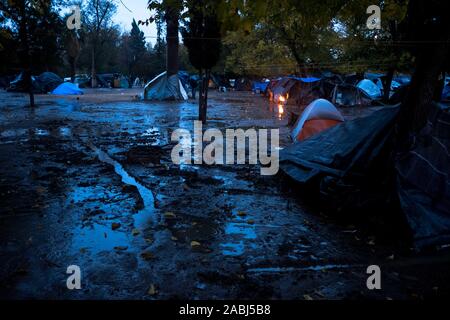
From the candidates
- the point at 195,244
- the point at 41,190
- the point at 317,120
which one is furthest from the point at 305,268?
the point at 317,120

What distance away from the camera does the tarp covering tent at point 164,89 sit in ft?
99.8

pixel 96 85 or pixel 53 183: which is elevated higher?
pixel 96 85

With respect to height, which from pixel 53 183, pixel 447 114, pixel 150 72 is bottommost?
pixel 53 183

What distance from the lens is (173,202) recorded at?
627 cm

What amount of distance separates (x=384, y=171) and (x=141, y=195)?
158 inches

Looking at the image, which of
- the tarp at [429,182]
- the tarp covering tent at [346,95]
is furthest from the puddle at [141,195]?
the tarp covering tent at [346,95]

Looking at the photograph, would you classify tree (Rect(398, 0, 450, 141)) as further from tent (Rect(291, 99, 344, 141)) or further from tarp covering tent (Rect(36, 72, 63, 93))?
tarp covering tent (Rect(36, 72, 63, 93))

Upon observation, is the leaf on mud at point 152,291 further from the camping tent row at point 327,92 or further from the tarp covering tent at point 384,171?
the camping tent row at point 327,92

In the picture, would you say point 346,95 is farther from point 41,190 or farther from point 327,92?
point 41,190

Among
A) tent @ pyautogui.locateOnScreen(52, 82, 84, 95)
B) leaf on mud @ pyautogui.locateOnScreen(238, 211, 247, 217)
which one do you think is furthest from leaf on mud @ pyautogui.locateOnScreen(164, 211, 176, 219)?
tent @ pyautogui.locateOnScreen(52, 82, 84, 95)

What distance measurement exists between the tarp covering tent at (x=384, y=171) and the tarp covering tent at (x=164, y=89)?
958 inches

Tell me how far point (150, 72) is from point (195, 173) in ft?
201
